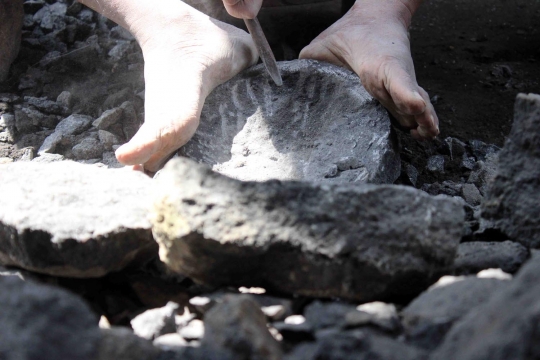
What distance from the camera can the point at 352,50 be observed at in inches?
82.0

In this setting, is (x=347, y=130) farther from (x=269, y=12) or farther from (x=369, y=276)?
(x=269, y=12)

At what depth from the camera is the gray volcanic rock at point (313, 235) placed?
109cm

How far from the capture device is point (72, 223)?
3.88ft

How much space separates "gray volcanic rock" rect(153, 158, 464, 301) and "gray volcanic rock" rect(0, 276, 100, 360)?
28cm

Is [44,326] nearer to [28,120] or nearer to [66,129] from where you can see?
[66,129]

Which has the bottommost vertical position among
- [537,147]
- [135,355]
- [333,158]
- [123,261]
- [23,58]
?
[23,58]

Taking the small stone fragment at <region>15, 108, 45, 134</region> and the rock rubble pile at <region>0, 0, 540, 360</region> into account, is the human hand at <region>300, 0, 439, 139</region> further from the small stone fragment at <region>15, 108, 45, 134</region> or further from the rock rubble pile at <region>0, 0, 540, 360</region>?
the small stone fragment at <region>15, 108, 45, 134</region>

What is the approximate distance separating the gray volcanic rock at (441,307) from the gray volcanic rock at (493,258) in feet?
0.54

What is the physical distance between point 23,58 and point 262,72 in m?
1.09

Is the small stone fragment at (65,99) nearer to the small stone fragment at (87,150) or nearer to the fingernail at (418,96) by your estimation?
A: the small stone fragment at (87,150)

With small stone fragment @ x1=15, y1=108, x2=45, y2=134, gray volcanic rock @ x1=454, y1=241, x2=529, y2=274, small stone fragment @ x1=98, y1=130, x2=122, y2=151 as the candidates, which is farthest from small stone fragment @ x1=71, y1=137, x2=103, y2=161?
gray volcanic rock @ x1=454, y1=241, x2=529, y2=274

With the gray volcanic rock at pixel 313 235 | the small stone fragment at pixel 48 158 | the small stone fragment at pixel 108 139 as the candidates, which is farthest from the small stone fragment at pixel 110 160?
the gray volcanic rock at pixel 313 235

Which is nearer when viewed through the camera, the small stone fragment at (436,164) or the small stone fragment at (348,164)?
the small stone fragment at (348,164)

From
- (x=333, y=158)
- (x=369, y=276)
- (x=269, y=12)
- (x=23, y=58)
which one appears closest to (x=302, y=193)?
(x=369, y=276)
